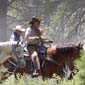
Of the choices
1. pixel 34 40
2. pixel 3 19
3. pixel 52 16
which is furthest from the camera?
pixel 52 16

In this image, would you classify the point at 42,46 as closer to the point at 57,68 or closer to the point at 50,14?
the point at 57,68

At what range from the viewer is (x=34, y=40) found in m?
9.89

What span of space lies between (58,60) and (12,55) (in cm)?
109

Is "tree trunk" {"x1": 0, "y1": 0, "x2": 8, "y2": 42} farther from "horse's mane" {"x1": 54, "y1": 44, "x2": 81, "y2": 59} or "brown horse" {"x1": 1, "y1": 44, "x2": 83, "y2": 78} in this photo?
"horse's mane" {"x1": 54, "y1": 44, "x2": 81, "y2": 59}

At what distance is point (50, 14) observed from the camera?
25234 mm

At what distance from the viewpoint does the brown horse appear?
999 cm

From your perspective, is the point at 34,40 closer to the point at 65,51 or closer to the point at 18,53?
the point at 18,53

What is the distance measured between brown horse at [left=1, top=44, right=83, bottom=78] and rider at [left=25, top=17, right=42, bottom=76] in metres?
0.26

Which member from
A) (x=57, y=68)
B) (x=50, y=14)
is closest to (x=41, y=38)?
(x=57, y=68)

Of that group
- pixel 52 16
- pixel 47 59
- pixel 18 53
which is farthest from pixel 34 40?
pixel 52 16

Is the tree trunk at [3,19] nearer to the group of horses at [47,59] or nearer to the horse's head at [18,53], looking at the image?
the group of horses at [47,59]

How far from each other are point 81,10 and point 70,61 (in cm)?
1359

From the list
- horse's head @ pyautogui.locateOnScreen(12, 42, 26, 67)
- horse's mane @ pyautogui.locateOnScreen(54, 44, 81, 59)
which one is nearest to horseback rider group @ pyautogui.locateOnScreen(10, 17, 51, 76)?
horse's head @ pyautogui.locateOnScreen(12, 42, 26, 67)

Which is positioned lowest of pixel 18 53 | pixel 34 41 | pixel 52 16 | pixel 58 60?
pixel 58 60
